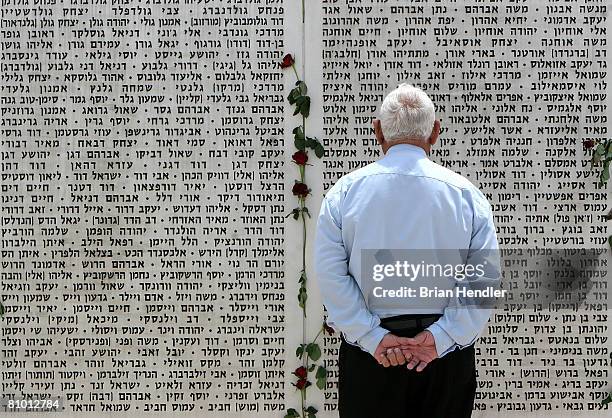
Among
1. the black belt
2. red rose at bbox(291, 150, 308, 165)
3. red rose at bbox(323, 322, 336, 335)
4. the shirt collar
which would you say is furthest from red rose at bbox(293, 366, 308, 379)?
the shirt collar

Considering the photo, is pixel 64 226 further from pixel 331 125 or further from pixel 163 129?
pixel 331 125

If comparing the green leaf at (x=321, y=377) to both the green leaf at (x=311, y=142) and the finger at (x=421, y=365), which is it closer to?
the green leaf at (x=311, y=142)

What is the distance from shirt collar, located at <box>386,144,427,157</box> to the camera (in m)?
2.55

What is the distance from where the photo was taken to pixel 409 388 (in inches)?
101

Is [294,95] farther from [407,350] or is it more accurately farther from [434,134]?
[407,350]

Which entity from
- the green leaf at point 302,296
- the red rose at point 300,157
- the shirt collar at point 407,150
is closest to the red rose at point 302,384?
the green leaf at point 302,296

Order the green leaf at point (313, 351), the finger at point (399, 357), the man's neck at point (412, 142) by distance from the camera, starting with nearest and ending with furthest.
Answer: the finger at point (399, 357)
the man's neck at point (412, 142)
the green leaf at point (313, 351)

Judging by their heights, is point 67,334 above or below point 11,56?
below

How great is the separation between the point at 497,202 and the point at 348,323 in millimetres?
1566

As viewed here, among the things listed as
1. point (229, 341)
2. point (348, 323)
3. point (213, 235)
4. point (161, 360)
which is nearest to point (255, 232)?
point (213, 235)

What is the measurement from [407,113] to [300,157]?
1244mm

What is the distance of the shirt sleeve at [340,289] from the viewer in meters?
2.48

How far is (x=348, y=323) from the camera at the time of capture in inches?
98.0

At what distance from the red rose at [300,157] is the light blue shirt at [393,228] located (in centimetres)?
114
